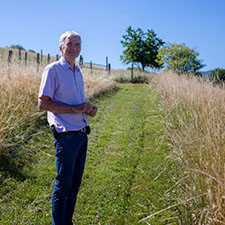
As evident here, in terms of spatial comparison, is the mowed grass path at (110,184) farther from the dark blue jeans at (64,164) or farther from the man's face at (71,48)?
the man's face at (71,48)

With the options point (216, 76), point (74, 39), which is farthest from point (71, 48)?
point (216, 76)

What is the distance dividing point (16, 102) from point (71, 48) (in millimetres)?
3217

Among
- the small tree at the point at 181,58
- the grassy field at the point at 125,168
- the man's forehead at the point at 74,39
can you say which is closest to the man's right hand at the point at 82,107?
the man's forehead at the point at 74,39

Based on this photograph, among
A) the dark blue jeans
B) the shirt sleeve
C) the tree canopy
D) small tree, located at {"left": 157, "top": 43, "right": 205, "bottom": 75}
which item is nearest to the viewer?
the shirt sleeve

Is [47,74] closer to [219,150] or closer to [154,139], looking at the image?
[219,150]

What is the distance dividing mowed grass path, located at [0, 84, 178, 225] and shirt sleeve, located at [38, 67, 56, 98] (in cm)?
151

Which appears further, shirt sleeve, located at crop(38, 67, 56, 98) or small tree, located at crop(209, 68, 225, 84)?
small tree, located at crop(209, 68, 225, 84)

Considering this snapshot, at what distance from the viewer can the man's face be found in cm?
204

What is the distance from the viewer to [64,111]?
200 cm

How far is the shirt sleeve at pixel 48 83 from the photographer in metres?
1.92

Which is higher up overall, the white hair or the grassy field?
the white hair

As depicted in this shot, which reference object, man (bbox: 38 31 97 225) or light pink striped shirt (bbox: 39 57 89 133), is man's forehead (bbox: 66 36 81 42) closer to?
man (bbox: 38 31 97 225)

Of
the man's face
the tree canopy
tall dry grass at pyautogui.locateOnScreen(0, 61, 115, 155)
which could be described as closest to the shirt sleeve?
the man's face

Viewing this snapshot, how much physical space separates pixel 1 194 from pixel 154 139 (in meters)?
3.05
